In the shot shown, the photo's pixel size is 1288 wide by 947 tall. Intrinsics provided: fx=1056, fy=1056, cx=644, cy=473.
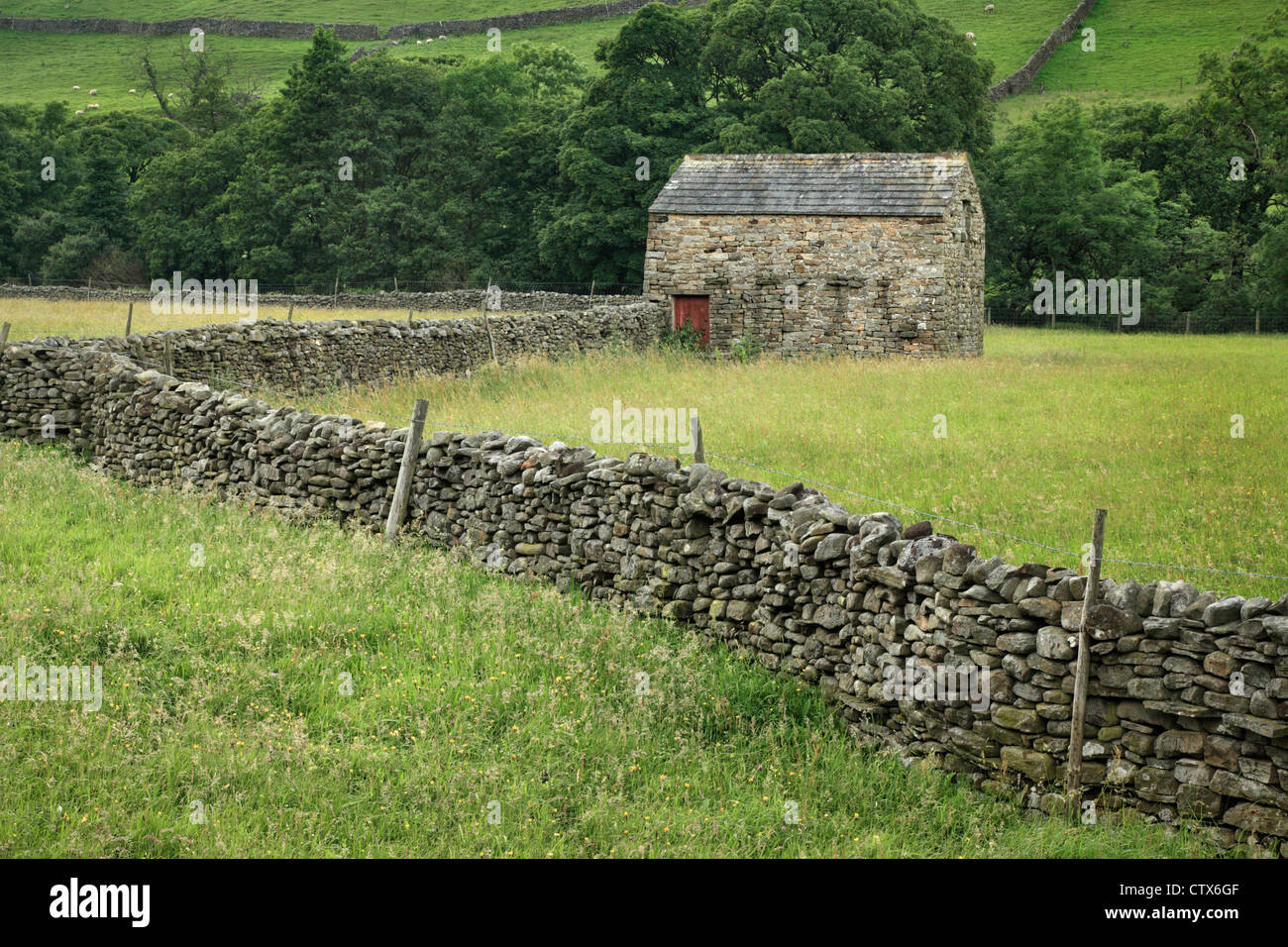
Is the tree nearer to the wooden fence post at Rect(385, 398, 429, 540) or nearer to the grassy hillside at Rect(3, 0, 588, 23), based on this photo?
the wooden fence post at Rect(385, 398, 429, 540)

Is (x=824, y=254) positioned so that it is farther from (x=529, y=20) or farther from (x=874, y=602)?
(x=529, y=20)

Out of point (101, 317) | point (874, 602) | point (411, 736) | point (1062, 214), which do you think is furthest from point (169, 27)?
point (874, 602)

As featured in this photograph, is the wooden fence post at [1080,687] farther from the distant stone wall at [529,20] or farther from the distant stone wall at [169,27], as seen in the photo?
the distant stone wall at [169,27]

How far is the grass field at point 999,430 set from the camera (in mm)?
10000

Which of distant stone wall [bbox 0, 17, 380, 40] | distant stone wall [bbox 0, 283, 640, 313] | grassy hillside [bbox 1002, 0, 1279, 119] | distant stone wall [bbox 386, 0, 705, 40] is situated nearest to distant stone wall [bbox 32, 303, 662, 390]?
distant stone wall [bbox 0, 283, 640, 313]

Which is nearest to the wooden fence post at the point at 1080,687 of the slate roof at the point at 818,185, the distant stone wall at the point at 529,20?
the slate roof at the point at 818,185

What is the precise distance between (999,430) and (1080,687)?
9.93 m

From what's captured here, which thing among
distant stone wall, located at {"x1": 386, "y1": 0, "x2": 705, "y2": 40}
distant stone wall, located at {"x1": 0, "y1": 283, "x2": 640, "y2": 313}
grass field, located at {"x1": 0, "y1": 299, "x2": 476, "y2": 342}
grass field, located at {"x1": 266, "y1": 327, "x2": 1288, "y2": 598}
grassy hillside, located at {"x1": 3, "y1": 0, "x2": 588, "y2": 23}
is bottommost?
grass field, located at {"x1": 266, "y1": 327, "x2": 1288, "y2": 598}

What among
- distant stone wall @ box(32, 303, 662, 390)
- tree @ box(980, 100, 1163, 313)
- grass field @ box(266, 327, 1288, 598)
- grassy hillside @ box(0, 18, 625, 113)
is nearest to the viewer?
grass field @ box(266, 327, 1288, 598)

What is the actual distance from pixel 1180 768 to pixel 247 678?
5.37 m

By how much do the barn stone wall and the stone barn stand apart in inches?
1.1

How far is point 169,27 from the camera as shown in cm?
9938

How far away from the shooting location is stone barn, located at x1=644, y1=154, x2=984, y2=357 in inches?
1059

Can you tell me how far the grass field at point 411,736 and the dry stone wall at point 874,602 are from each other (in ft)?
0.86
